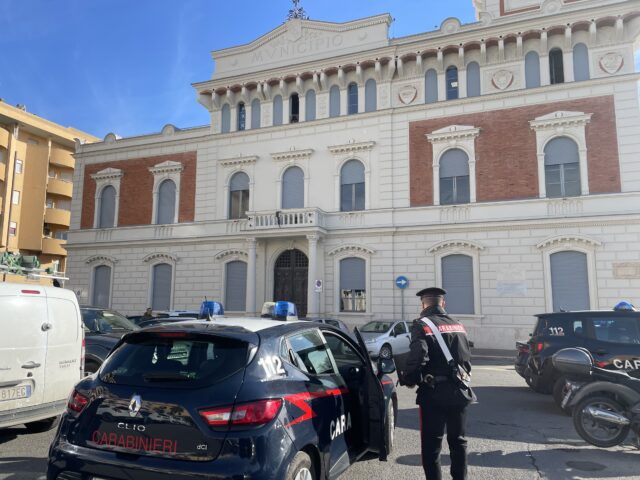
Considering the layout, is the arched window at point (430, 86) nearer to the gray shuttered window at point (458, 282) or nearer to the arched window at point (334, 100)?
the arched window at point (334, 100)

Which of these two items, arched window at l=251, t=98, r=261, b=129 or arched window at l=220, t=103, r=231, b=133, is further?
arched window at l=220, t=103, r=231, b=133

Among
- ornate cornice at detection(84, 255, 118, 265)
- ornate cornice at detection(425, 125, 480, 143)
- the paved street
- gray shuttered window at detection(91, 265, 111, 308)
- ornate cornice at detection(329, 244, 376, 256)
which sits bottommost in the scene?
the paved street

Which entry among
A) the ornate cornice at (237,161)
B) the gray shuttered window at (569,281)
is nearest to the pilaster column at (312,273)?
the ornate cornice at (237,161)

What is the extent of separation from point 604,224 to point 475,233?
15.7 ft

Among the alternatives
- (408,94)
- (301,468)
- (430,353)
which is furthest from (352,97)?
(301,468)

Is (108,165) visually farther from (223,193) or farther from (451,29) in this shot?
(451,29)

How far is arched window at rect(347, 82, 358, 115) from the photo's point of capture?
917 inches

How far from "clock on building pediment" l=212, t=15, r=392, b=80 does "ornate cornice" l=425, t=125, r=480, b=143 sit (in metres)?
5.23

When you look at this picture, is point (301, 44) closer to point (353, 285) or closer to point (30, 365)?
point (353, 285)

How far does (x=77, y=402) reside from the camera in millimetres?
3428

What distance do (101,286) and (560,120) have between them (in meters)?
25.1

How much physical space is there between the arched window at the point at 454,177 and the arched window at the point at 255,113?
1008 centimetres

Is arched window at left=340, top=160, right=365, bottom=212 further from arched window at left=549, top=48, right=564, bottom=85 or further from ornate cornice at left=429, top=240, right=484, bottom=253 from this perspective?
arched window at left=549, top=48, right=564, bottom=85

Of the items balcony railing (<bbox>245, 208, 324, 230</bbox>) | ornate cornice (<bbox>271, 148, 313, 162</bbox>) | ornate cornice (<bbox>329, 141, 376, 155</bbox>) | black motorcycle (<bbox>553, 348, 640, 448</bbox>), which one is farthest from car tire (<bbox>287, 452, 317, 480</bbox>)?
ornate cornice (<bbox>271, 148, 313, 162</bbox>)
